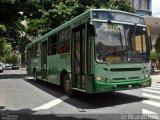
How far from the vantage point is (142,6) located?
294ft

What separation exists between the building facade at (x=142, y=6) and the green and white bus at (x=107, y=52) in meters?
76.7

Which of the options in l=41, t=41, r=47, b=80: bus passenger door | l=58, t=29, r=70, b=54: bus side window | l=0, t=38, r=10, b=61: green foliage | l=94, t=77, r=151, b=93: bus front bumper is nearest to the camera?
l=94, t=77, r=151, b=93: bus front bumper

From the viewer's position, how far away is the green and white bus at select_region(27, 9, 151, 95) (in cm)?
1083

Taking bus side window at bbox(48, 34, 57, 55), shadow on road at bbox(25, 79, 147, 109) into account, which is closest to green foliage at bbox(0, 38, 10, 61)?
bus side window at bbox(48, 34, 57, 55)

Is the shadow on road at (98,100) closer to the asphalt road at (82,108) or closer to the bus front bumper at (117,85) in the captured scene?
the asphalt road at (82,108)

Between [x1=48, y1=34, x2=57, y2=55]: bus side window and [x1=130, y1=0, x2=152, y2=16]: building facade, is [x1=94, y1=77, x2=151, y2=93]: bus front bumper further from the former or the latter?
[x1=130, y1=0, x2=152, y2=16]: building facade

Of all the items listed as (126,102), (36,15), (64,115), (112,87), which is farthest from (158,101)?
(36,15)

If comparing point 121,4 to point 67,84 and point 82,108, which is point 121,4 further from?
point 82,108

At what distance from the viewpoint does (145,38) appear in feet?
39.4

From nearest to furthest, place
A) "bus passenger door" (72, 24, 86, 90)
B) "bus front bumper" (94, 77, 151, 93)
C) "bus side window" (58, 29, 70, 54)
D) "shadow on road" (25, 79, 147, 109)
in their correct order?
"bus front bumper" (94, 77, 151, 93)
"shadow on road" (25, 79, 147, 109)
"bus passenger door" (72, 24, 86, 90)
"bus side window" (58, 29, 70, 54)

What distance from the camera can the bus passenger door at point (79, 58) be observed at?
11781mm

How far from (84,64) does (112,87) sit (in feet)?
4.62

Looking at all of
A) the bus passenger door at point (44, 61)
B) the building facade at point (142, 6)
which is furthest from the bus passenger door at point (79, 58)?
the building facade at point (142, 6)

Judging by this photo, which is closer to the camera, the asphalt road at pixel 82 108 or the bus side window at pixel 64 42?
the asphalt road at pixel 82 108
